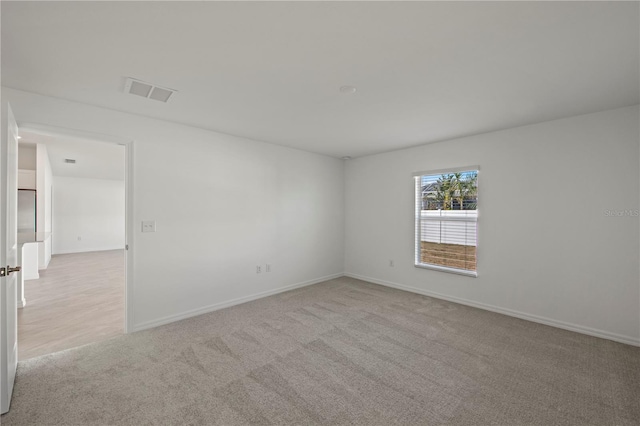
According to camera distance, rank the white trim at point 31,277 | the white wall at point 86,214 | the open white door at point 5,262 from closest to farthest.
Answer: the open white door at point 5,262, the white trim at point 31,277, the white wall at point 86,214

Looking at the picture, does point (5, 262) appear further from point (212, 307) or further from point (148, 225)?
point (212, 307)

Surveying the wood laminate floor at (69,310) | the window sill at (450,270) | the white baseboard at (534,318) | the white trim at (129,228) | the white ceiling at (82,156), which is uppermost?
the white ceiling at (82,156)

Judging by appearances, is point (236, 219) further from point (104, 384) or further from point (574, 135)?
point (574, 135)

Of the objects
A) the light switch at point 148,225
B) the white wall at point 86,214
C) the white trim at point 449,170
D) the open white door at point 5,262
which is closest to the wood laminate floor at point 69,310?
the open white door at point 5,262

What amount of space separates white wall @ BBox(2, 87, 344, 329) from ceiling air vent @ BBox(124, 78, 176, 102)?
2.32ft

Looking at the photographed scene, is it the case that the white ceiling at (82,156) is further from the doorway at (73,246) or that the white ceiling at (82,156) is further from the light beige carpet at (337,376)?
the light beige carpet at (337,376)

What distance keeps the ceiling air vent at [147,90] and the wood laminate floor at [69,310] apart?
2.65 metres

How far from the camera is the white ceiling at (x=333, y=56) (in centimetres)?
157

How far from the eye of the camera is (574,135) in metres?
3.23

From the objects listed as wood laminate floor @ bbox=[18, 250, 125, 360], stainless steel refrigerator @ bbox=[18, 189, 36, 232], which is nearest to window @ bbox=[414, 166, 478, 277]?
wood laminate floor @ bbox=[18, 250, 125, 360]

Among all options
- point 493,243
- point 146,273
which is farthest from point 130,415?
point 493,243

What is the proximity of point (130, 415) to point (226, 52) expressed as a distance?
2.62 m

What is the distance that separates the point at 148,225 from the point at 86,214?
8.41 metres

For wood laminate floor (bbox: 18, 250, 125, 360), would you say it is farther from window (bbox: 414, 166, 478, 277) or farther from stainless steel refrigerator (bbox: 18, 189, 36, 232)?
window (bbox: 414, 166, 478, 277)
